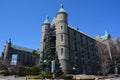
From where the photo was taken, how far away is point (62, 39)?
56.1 meters

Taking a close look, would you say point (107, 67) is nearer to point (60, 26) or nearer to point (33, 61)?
point (60, 26)

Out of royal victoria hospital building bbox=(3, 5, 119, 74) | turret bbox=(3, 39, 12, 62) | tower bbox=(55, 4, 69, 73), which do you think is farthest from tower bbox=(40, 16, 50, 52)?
turret bbox=(3, 39, 12, 62)

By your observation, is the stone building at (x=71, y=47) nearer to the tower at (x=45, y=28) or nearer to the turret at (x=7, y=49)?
the tower at (x=45, y=28)

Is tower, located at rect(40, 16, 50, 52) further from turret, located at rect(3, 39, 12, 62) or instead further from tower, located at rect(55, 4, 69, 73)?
turret, located at rect(3, 39, 12, 62)

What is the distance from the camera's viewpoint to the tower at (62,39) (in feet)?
175

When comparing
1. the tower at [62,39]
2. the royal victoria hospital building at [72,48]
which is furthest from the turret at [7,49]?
the tower at [62,39]

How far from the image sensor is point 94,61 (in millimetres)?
69312

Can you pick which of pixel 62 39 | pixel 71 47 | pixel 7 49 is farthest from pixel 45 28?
pixel 7 49

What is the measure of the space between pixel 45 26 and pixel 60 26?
30.0ft

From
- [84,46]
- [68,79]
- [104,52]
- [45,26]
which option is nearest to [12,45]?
[45,26]

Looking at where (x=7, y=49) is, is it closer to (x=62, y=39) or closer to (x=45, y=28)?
(x=45, y=28)

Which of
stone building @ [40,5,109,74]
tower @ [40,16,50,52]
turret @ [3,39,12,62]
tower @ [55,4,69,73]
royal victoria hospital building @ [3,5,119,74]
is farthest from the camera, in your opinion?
turret @ [3,39,12,62]

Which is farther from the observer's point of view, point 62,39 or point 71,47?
point 71,47

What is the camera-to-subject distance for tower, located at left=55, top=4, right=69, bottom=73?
5344 cm
